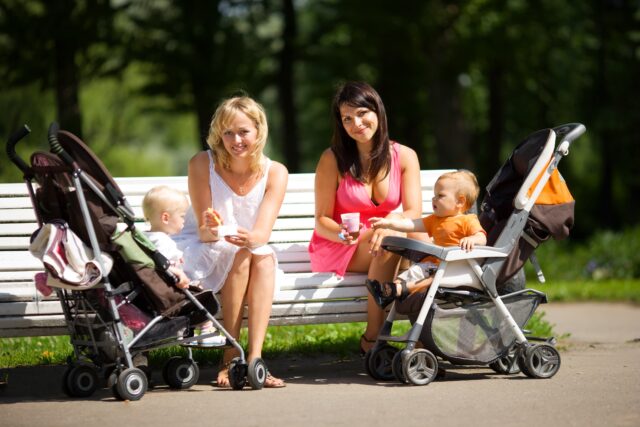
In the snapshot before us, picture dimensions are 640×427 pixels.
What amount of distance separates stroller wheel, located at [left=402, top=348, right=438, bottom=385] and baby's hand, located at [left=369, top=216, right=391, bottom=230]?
0.77m

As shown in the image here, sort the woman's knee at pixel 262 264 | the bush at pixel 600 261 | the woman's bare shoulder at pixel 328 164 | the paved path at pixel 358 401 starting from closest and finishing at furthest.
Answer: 1. the paved path at pixel 358 401
2. the woman's knee at pixel 262 264
3. the woman's bare shoulder at pixel 328 164
4. the bush at pixel 600 261

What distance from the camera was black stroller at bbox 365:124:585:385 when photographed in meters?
5.47

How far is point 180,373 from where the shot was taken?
559 centimetres

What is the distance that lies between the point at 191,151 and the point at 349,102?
38.1 metres

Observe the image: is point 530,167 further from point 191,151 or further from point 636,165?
point 191,151

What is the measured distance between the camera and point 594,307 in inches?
399

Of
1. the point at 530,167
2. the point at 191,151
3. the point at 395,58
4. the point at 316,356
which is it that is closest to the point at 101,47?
the point at 395,58

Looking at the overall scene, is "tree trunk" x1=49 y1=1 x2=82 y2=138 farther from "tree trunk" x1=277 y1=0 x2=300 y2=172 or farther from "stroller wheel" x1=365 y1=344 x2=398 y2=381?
"stroller wheel" x1=365 y1=344 x2=398 y2=381

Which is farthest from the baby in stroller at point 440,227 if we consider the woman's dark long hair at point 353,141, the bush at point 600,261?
the bush at point 600,261

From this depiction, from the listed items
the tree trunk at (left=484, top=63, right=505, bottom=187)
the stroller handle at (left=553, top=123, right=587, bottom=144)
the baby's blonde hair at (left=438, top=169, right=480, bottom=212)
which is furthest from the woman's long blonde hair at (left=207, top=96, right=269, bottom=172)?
the tree trunk at (left=484, top=63, right=505, bottom=187)

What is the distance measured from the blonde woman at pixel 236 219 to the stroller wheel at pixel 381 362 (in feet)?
1.68

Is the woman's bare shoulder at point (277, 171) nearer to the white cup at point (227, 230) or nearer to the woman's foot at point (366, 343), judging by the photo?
the white cup at point (227, 230)

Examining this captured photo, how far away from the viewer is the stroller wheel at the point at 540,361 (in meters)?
5.64

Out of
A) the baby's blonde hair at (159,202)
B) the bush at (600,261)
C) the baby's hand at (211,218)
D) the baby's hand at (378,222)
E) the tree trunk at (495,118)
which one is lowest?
the bush at (600,261)
